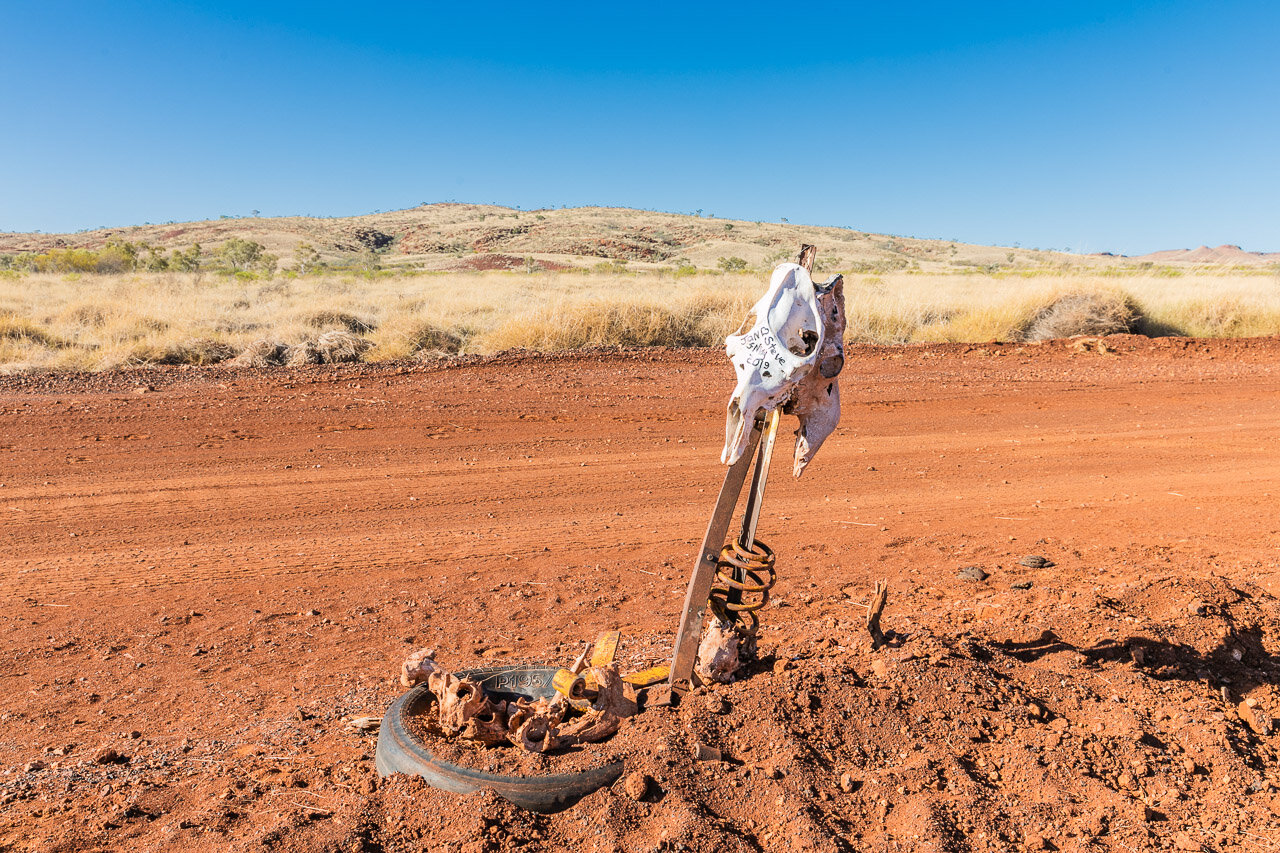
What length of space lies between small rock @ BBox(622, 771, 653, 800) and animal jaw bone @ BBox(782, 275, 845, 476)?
3.66 ft

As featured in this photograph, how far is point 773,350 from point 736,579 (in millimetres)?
933

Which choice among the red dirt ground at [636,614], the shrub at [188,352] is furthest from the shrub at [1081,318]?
the shrub at [188,352]

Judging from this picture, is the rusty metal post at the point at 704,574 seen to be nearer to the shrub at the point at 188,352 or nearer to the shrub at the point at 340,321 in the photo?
the shrub at the point at 188,352

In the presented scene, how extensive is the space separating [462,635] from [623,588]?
41.7 inches

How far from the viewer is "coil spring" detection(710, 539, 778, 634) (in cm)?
281

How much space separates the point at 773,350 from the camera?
2.48 meters

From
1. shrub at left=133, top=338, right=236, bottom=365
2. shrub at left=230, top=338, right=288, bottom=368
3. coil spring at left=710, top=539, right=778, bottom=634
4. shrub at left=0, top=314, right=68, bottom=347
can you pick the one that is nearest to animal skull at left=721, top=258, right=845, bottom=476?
coil spring at left=710, top=539, right=778, bottom=634

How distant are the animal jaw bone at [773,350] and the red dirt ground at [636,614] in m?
1.08

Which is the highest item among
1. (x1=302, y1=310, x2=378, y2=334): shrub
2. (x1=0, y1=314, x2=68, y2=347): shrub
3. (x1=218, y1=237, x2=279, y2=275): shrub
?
(x1=218, y1=237, x2=279, y2=275): shrub

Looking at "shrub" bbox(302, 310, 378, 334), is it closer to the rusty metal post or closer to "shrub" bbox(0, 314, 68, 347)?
"shrub" bbox(0, 314, 68, 347)

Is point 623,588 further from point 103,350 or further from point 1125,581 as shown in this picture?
point 103,350

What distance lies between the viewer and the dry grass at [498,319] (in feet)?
44.6

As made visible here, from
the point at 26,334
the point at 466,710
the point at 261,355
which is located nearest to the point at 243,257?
the point at 26,334

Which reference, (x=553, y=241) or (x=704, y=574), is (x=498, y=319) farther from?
(x=553, y=241)
